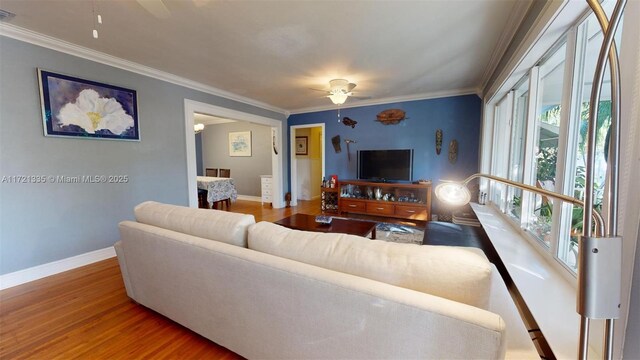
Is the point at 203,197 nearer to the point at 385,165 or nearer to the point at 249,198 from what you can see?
the point at 249,198

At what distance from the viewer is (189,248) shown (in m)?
1.35

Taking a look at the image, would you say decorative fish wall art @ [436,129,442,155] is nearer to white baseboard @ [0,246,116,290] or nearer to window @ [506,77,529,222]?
window @ [506,77,529,222]

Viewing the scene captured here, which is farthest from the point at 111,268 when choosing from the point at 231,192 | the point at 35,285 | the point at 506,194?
the point at 506,194

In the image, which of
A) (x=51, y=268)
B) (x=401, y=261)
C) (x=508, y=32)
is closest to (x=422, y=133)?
(x=508, y=32)

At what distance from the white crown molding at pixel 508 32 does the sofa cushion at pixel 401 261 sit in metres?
1.92

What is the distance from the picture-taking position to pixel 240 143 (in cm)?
675

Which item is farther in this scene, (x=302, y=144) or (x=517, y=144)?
(x=302, y=144)

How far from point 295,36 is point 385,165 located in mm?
2957

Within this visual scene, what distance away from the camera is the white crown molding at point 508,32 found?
1.77 m

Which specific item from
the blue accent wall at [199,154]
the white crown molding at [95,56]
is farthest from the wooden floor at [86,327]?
the blue accent wall at [199,154]

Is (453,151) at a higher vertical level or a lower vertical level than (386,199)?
higher

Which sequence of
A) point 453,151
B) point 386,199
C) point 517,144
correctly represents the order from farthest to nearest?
1. point 386,199
2. point 453,151
3. point 517,144

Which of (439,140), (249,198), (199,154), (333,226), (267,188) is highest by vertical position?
(439,140)

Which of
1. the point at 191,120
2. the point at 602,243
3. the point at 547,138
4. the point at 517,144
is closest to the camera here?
the point at 602,243
